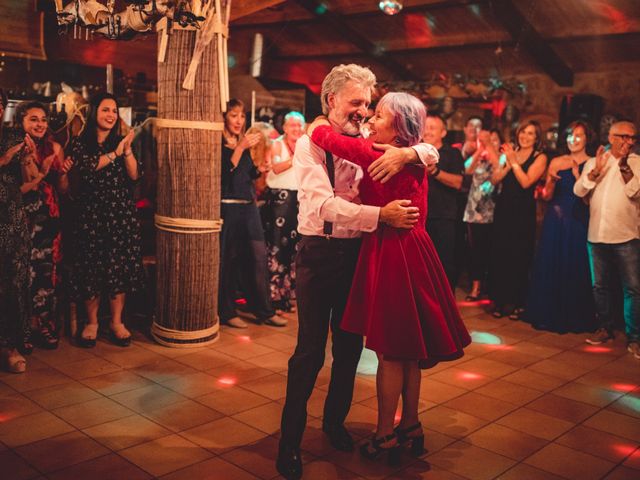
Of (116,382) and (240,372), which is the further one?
(240,372)

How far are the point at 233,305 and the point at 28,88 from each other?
14.1ft

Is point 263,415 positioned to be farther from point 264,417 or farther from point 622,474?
point 622,474

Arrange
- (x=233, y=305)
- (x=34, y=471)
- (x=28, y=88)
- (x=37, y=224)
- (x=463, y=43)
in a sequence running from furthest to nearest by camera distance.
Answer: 1. (x=463, y=43)
2. (x=28, y=88)
3. (x=233, y=305)
4. (x=37, y=224)
5. (x=34, y=471)

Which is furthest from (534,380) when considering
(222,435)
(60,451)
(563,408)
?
(60,451)

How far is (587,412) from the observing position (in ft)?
10.9

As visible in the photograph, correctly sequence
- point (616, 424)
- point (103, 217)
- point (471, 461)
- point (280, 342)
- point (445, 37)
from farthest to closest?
point (445, 37), point (280, 342), point (103, 217), point (616, 424), point (471, 461)

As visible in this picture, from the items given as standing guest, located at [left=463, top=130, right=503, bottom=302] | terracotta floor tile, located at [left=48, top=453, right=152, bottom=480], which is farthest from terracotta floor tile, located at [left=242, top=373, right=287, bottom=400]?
standing guest, located at [left=463, top=130, right=503, bottom=302]

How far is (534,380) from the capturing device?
3.80m

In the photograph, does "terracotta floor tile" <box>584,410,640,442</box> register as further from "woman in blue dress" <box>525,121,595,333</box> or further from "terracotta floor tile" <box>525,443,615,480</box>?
"woman in blue dress" <box>525,121,595,333</box>

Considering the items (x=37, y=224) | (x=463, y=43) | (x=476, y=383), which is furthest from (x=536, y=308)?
(x=463, y=43)

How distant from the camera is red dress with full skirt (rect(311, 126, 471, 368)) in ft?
7.96

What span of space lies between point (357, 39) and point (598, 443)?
7.49 m

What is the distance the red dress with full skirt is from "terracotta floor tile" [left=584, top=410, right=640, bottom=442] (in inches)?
44.8

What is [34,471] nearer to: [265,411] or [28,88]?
[265,411]
